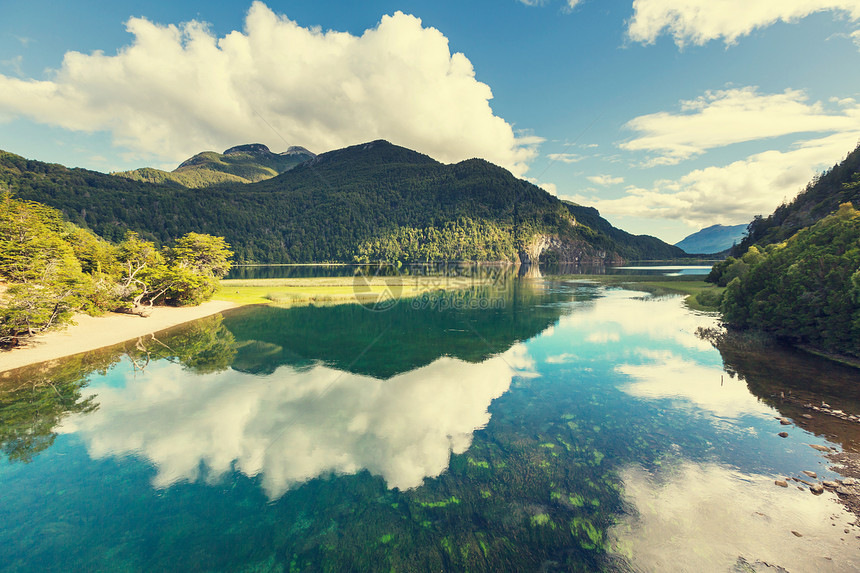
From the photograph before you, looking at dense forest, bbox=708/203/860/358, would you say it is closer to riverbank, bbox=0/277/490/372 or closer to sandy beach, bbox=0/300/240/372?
riverbank, bbox=0/277/490/372

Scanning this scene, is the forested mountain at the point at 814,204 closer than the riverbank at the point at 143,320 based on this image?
No

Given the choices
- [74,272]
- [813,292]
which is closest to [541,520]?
[813,292]

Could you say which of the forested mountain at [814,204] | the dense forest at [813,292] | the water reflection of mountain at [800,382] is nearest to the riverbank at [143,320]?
the water reflection of mountain at [800,382]

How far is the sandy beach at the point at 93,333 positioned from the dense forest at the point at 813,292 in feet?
230

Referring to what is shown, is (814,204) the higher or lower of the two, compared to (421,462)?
higher

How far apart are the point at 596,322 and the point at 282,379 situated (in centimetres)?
4473

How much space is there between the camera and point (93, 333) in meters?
39.0

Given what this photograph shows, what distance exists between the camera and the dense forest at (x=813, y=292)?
1137 inches

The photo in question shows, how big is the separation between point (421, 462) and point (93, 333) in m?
44.9

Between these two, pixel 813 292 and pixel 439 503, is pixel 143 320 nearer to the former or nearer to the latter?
pixel 439 503

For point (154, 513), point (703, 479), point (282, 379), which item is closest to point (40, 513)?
point (154, 513)

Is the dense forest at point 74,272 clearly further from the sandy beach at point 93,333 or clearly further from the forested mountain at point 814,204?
the forested mountain at point 814,204

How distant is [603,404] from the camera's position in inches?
934

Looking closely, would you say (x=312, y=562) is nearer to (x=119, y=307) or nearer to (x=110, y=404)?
(x=110, y=404)
